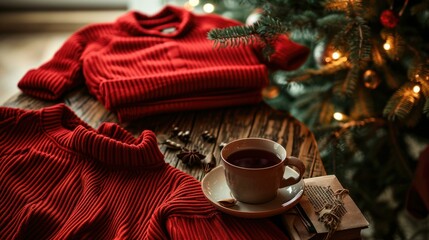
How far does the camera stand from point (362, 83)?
1.21m

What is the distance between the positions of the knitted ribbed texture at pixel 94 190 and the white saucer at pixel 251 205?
21 millimetres

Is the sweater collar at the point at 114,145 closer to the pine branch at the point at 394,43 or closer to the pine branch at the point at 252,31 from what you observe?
the pine branch at the point at 252,31

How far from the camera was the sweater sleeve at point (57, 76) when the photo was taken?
109 cm

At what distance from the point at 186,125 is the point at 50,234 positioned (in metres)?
0.40

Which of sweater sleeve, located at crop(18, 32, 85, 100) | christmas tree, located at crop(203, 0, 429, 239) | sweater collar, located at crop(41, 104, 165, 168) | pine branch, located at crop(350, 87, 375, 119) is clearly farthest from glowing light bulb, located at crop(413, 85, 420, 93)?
sweater sleeve, located at crop(18, 32, 85, 100)

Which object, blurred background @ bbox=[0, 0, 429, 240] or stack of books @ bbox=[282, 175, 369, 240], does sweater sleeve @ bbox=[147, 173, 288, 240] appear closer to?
stack of books @ bbox=[282, 175, 369, 240]

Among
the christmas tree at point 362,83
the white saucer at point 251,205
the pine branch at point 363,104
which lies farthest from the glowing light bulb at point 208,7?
the white saucer at point 251,205

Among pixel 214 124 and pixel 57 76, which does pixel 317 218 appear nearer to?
pixel 214 124

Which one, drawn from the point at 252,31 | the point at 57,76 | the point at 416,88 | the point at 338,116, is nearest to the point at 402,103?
the point at 416,88

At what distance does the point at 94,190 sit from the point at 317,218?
1.28 feet

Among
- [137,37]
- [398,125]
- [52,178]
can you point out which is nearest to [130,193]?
[52,178]

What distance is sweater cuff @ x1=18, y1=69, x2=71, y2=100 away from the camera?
109cm

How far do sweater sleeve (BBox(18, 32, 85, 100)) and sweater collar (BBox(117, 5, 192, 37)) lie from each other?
144 mm

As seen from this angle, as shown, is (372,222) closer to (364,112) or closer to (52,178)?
(364,112)
